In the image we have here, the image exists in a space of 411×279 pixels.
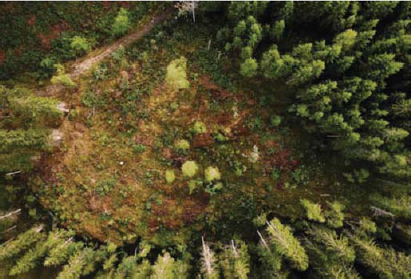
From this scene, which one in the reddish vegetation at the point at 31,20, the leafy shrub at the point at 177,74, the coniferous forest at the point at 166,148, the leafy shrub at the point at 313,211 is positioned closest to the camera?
the leafy shrub at the point at 313,211

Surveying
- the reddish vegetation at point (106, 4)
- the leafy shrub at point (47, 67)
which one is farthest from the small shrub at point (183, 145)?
the reddish vegetation at point (106, 4)

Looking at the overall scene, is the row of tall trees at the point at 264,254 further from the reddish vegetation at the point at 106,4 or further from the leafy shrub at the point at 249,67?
the reddish vegetation at the point at 106,4

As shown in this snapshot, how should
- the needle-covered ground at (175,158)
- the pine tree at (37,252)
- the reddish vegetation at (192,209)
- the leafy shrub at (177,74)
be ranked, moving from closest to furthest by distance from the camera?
the pine tree at (37,252), the needle-covered ground at (175,158), the reddish vegetation at (192,209), the leafy shrub at (177,74)

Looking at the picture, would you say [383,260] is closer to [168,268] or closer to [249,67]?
[168,268]

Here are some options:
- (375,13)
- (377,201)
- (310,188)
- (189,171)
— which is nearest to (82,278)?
(189,171)

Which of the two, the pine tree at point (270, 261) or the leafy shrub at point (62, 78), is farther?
the leafy shrub at point (62, 78)

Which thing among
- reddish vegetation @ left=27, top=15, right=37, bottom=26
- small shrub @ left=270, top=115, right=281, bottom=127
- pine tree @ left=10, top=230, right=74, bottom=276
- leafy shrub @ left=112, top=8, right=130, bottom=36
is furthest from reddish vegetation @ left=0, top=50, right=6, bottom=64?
small shrub @ left=270, top=115, right=281, bottom=127

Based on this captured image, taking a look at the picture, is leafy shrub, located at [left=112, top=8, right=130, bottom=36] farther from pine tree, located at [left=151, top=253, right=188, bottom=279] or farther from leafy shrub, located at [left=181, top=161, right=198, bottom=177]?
pine tree, located at [left=151, top=253, right=188, bottom=279]
